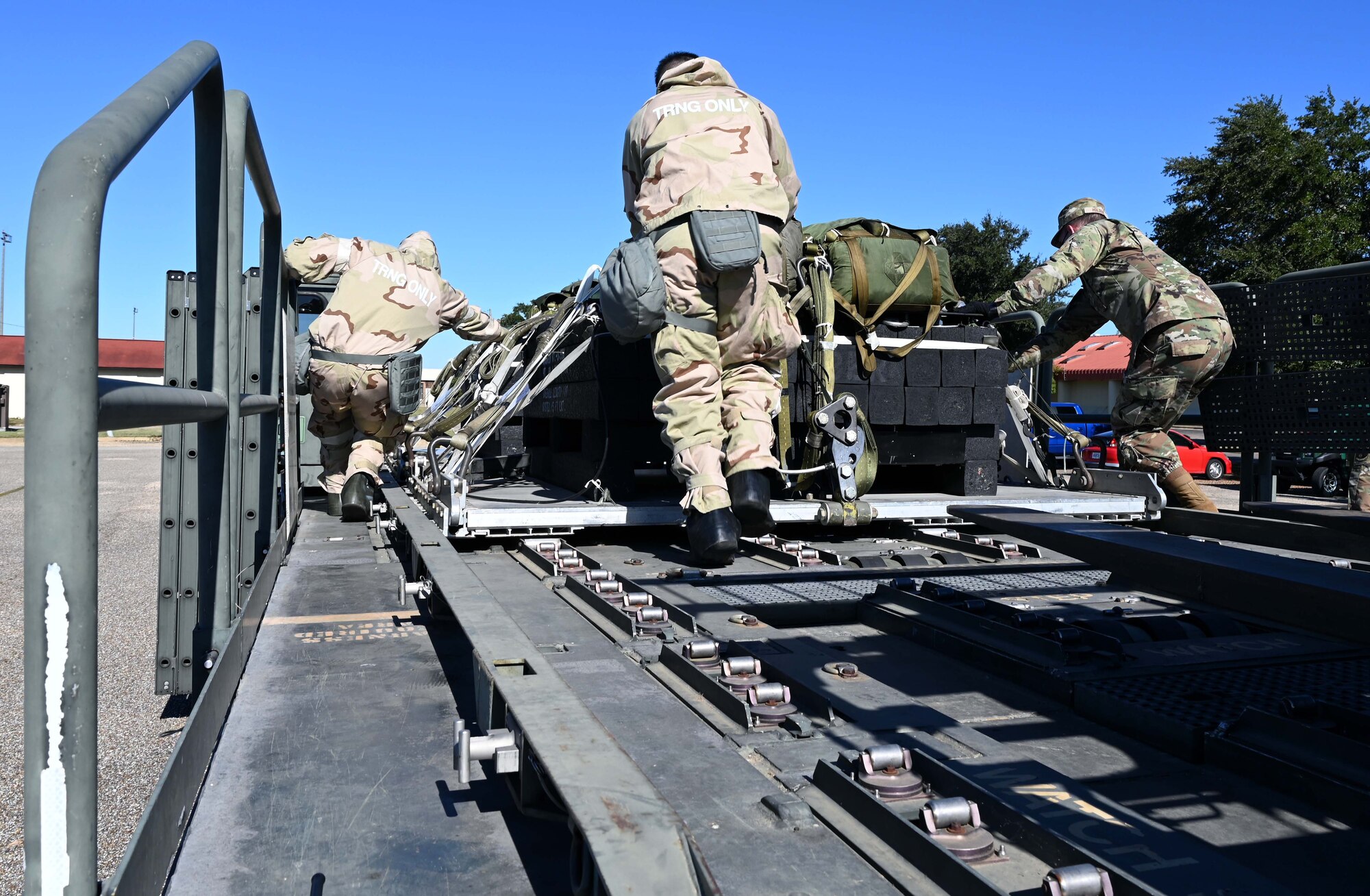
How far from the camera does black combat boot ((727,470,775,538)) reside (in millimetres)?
3182

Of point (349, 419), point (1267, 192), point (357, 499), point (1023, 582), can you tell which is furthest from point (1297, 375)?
point (1267, 192)

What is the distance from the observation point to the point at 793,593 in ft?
8.38

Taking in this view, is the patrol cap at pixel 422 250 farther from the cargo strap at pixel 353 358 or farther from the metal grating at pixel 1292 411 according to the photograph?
the metal grating at pixel 1292 411

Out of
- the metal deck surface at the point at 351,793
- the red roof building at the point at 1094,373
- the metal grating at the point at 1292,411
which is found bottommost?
the metal deck surface at the point at 351,793

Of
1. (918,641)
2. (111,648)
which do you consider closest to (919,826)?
(918,641)

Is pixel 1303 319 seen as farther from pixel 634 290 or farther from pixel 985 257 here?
pixel 985 257

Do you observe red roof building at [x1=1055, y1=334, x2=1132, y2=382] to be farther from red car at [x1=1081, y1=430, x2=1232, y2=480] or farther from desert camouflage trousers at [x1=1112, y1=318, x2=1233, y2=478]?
desert camouflage trousers at [x1=1112, y1=318, x2=1233, y2=478]

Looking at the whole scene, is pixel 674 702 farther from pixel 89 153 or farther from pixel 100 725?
pixel 100 725

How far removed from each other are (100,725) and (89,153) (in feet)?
9.28

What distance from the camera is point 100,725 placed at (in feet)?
10.6

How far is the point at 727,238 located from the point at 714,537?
89 centimetres

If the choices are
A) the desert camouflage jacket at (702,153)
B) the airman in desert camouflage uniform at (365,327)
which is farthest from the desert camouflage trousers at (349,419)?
the desert camouflage jacket at (702,153)

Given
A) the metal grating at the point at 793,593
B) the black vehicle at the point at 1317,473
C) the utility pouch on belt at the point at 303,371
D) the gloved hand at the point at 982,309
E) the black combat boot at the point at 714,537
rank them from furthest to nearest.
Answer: the black vehicle at the point at 1317,473 < the utility pouch on belt at the point at 303,371 < the gloved hand at the point at 982,309 < the black combat boot at the point at 714,537 < the metal grating at the point at 793,593

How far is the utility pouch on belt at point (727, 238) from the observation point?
3.15 metres
